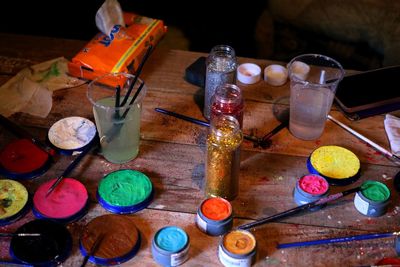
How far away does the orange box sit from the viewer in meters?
1.42

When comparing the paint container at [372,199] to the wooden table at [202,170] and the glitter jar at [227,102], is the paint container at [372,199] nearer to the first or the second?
the wooden table at [202,170]

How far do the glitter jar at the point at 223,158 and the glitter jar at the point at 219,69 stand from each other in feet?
0.55

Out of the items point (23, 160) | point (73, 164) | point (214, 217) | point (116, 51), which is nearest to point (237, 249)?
point (214, 217)

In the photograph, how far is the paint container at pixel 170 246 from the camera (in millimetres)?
979

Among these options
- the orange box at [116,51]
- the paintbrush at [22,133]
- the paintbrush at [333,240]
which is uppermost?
the orange box at [116,51]

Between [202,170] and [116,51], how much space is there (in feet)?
1.54

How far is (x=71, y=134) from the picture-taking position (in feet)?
4.13

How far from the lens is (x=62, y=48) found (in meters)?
1.58

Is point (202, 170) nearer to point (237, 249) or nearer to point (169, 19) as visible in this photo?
point (237, 249)

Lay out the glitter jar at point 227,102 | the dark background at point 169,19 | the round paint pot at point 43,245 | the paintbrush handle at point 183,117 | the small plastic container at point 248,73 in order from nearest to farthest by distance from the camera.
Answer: the round paint pot at point 43,245
the glitter jar at point 227,102
the paintbrush handle at point 183,117
the small plastic container at point 248,73
the dark background at point 169,19

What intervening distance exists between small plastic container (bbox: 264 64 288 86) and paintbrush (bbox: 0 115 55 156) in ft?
2.04

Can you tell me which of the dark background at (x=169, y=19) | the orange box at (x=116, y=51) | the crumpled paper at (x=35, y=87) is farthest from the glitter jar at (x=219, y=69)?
the dark background at (x=169, y=19)

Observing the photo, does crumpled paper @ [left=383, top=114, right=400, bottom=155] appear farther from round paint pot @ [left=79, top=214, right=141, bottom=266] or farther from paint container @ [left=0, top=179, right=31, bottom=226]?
paint container @ [left=0, top=179, right=31, bottom=226]

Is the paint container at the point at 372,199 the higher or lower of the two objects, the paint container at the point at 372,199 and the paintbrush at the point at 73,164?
the lower
